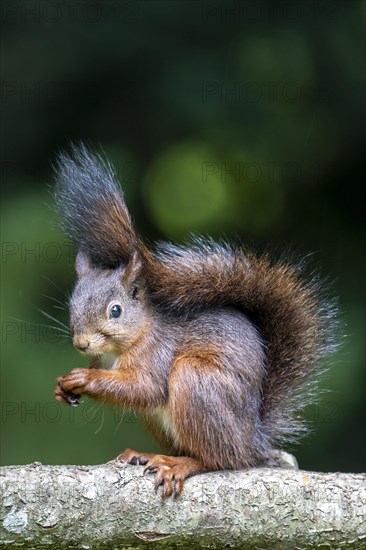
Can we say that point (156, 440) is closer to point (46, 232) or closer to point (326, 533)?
point (326, 533)

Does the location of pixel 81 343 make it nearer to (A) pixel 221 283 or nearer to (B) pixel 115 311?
(B) pixel 115 311

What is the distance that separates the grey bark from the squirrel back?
1.39ft

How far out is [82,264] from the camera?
3.12 meters

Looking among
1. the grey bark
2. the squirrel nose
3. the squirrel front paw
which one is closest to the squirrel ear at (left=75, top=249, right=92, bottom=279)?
the squirrel nose

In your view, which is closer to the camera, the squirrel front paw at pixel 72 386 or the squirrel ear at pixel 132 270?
the squirrel front paw at pixel 72 386

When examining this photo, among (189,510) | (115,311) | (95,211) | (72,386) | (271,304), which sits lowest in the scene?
(189,510)

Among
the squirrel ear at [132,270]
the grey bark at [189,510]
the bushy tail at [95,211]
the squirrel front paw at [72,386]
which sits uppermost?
the bushy tail at [95,211]

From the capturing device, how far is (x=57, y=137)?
477cm

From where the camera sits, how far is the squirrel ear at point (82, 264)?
122 inches

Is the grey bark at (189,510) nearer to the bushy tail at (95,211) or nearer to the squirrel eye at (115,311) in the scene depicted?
the squirrel eye at (115,311)

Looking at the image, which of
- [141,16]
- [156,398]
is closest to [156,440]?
[156,398]

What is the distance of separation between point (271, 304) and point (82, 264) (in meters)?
0.62

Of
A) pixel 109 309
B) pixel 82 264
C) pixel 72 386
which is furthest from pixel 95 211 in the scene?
pixel 72 386

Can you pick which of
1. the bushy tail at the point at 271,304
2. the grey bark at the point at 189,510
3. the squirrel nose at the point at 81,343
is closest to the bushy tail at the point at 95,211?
the bushy tail at the point at 271,304
